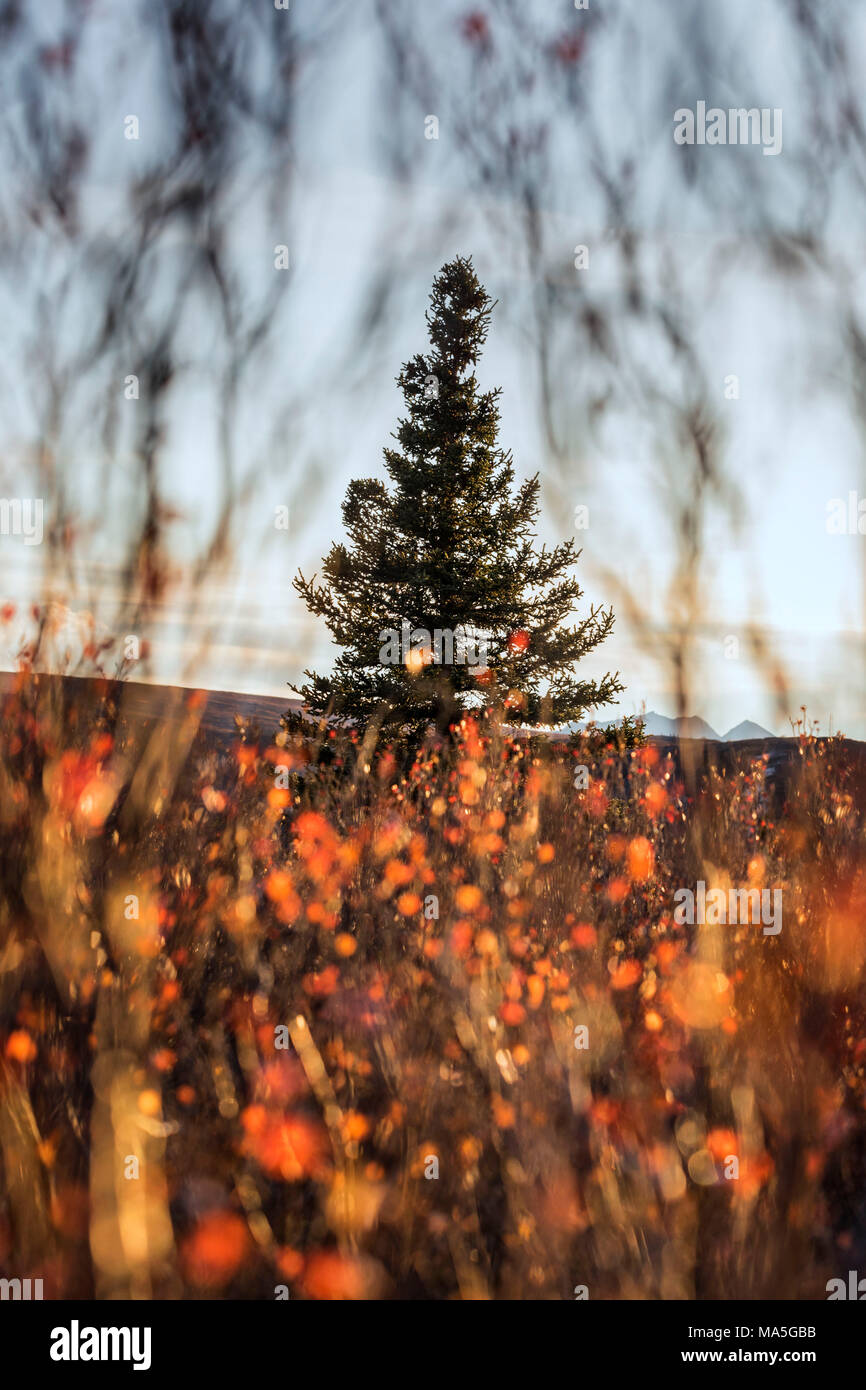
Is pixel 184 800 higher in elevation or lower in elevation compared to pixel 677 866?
higher

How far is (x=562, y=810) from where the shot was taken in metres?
5.71

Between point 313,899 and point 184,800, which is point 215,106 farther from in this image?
point 313,899

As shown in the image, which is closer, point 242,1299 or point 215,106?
point 242,1299

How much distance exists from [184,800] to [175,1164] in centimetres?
173

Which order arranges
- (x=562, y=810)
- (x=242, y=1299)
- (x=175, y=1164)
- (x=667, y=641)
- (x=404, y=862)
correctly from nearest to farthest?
(x=242, y=1299) → (x=175, y=1164) → (x=404, y=862) → (x=562, y=810) → (x=667, y=641)

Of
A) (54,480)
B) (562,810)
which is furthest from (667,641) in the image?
(54,480)

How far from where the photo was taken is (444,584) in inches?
569

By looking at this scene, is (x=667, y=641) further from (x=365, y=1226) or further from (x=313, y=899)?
Answer: (x=365, y=1226)

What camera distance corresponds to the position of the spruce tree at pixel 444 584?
14.3m

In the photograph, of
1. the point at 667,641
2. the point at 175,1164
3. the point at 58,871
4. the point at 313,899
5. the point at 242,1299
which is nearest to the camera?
the point at 242,1299

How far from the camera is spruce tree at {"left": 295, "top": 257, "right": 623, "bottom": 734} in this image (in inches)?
564

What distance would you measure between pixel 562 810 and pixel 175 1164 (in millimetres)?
3295
